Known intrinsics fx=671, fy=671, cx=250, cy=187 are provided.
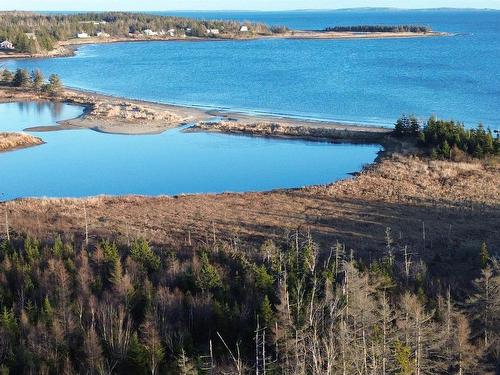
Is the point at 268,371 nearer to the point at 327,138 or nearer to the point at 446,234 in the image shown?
the point at 446,234

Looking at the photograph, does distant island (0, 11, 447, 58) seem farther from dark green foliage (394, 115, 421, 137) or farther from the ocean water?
dark green foliage (394, 115, 421, 137)

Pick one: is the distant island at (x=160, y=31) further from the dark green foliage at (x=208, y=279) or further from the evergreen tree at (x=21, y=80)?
the dark green foliage at (x=208, y=279)

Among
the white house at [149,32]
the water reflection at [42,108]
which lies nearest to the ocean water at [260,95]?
the water reflection at [42,108]

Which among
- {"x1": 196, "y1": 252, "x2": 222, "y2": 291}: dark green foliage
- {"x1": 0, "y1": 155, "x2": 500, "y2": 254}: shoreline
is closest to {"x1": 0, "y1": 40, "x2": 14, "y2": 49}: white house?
{"x1": 0, "y1": 155, "x2": 500, "y2": 254}: shoreline

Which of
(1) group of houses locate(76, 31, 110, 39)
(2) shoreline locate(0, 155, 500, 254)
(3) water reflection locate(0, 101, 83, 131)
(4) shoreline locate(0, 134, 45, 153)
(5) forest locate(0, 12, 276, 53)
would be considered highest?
(5) forest locate(0, 12, 276, 53)

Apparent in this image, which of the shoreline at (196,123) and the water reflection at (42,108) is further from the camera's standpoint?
the water reflection at (42,108)

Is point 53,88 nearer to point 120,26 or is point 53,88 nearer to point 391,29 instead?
point 120,26

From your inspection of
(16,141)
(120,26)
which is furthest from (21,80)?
(120,26)
